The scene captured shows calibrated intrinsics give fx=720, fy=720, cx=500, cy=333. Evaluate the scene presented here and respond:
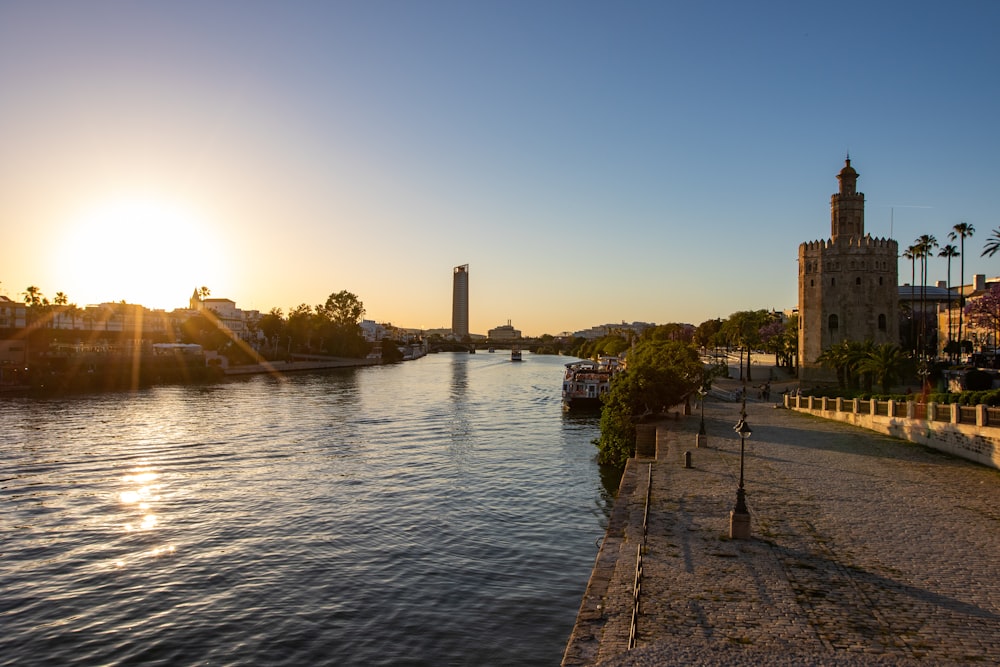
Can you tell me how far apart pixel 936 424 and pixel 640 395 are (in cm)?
1488

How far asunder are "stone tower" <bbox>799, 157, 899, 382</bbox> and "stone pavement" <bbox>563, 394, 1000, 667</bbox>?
4749 cm

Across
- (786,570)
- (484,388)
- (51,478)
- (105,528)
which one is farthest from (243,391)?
(786,570)

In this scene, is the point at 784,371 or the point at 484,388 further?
the point at 484,388

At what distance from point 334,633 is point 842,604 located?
10363 millimetres

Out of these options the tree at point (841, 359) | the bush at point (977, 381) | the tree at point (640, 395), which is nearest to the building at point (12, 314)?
the tree at point (640, 395)

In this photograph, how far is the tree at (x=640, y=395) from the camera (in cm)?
3669

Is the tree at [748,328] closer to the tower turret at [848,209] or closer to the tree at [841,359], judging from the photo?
the tower turret at [848,209]

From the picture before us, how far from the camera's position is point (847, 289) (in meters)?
71.4

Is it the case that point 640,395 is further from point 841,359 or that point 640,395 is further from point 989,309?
point 989,309

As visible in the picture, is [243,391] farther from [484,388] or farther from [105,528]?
[105,528]

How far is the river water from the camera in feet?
51.2

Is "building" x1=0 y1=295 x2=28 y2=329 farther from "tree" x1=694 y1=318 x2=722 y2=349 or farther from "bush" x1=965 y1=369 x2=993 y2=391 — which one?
"tree" x1=694 y1=318 x2=722 y2=349

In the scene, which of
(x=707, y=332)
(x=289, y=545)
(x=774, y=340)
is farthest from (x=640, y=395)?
(x=707, y=332)

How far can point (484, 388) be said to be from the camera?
9394 cm
